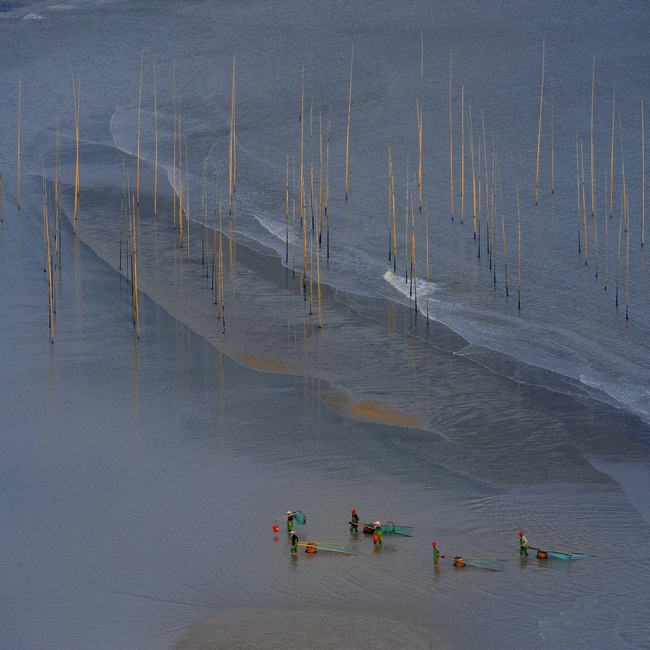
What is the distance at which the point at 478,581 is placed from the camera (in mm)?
13156

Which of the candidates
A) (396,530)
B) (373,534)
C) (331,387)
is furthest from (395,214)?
(373,534)

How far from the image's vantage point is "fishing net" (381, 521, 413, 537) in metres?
14.0

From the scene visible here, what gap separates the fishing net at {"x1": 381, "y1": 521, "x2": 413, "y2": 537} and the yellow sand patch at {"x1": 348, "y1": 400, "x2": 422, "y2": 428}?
3.25 m

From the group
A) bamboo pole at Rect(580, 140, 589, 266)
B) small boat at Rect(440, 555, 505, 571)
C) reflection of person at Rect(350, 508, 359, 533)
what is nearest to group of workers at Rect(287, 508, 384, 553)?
reflection of person at Rect(350, 508, 359, 533)

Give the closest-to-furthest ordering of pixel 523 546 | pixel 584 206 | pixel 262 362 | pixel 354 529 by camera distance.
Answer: pixel 523 546 → pixel 354 529 → pixel 262 362 → pixel 584 206

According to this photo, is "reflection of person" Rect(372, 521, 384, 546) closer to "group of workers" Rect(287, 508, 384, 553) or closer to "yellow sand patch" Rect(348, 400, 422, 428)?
"group of workers" Rect(287, 508, 384, 553)

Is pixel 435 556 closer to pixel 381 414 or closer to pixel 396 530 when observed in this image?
pixel 396 530

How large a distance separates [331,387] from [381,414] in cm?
132

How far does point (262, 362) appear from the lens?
19734 millimetres

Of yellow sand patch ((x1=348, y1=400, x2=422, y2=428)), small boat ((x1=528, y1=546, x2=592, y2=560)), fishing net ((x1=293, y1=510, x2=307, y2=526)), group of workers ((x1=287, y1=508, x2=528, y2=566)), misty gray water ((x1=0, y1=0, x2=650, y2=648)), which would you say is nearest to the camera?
misty gray water ((x1=0, y1=0, x2=650, y2=648))

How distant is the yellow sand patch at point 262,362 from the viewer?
19.5 m

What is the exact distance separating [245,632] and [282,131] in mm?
22930

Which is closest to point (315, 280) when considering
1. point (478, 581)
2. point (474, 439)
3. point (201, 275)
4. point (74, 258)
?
point (201, 275)

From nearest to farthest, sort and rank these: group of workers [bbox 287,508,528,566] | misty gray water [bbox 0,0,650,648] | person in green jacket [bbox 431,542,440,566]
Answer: misty gray water [bbox 0,0,650,648], person in green jacket [bbox 431,542,440,566], group of workers [bbox 287,508,528,566]
